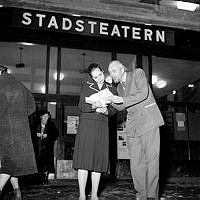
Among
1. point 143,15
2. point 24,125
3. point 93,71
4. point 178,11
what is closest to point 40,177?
point 24,125

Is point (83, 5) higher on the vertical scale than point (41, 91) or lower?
higher

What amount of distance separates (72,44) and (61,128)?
1.72m

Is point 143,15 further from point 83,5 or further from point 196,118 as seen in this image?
point 196,118

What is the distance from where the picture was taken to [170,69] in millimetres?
6953

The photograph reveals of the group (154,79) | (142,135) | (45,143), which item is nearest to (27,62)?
(45,143)

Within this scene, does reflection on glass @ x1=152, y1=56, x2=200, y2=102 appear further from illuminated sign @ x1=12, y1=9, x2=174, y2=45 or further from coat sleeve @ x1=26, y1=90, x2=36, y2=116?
coat sleeve @ x1=26, y1=90, x2=36, y2=116

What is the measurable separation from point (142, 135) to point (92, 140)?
1.74ft

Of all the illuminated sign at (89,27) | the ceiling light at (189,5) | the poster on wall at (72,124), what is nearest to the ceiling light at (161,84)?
the illuminated sign at (89,27)

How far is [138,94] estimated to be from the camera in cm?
295

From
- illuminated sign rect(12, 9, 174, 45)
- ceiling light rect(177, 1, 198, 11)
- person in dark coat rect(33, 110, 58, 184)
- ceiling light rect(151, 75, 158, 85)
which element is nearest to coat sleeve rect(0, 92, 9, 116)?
illuminated sign rect(12, 9, 174, 45)

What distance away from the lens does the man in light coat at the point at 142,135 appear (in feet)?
9.57

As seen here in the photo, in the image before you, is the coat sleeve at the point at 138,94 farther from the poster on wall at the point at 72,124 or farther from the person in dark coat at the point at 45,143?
the poster on wall at the point at 72,124

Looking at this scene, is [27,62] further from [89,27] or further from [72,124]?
[89,27]

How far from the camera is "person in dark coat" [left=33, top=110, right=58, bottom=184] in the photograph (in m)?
5.30
